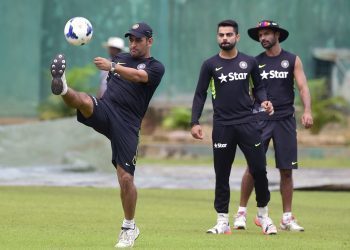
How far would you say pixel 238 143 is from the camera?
42.4 ft

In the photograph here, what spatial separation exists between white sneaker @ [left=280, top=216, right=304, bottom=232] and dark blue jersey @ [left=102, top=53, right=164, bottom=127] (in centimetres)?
267

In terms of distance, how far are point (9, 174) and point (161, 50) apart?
38.6 feet

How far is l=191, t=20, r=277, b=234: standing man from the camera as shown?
12805 millimetres

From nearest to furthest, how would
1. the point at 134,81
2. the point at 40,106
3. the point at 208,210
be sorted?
the point at 134,81
the point at 208,210
the point at 40,106

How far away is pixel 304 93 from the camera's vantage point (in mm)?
13938

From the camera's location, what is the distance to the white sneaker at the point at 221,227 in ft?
41.9

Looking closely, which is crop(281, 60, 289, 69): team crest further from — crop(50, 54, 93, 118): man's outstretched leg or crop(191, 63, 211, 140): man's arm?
crop(50, 54, 93, 118): man's outstretched leg

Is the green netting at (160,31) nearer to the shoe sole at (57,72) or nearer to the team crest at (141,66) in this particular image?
the team crest at (141,66)

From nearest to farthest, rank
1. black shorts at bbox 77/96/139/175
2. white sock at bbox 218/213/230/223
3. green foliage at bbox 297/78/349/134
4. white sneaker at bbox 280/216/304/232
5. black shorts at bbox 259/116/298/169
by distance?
black shorts at bbox 77/96/139/175
white sock at bbox 218/213/230/223
white sneaker at bbox 280/216/304/232
black shorts at bbox 259/116/298/169
green foliage at bbox 297/78/349/134

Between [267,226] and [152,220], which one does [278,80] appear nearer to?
[267,226]

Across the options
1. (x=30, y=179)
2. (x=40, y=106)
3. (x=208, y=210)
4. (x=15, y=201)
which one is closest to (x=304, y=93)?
(x=208, y=210)

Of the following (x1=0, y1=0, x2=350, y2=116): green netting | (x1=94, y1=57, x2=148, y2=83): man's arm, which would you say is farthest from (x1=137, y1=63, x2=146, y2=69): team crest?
(x1=0, y1=0, x2=350, y2=116): green netting

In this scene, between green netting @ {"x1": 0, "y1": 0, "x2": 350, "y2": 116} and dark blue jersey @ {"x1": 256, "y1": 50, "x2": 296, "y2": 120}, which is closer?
dark blue jersey @ {"x1": 256, "y1": 50, "x2": 296, "y2": 120}

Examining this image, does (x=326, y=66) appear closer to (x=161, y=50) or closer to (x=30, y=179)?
(x=161, y=50)
